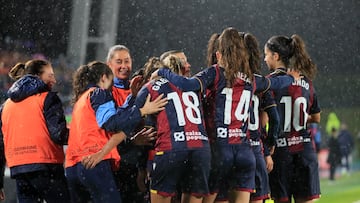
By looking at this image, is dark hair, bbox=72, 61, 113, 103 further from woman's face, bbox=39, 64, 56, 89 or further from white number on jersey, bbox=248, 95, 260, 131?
white number on jersey, bbox=248, 95, 260, 131

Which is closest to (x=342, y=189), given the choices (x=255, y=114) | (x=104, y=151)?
(x=255, y=114)

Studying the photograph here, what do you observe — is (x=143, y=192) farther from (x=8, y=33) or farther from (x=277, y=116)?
(x=8, y=33)

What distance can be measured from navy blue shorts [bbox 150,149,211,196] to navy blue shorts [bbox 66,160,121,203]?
322 millimetres

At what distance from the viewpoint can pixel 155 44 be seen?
17.2 m

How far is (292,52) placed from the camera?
7.18 m

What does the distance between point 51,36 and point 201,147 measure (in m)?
14.2

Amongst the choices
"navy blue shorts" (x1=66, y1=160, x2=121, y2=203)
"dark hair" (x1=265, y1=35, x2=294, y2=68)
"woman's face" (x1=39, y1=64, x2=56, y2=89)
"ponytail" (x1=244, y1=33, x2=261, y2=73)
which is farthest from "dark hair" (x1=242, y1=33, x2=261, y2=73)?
"woman's face" (x1=39, y1=64, x2=56, y2=89)

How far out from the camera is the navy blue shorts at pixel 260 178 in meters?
6.69

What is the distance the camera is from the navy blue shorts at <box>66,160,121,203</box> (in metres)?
6.27

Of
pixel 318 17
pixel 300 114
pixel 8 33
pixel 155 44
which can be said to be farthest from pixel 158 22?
pixel 300 114

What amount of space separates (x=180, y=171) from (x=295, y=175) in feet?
4.74

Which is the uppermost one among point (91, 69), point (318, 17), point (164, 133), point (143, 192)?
point (318, 17)

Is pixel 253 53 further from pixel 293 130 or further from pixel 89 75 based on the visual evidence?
pixel 89 75

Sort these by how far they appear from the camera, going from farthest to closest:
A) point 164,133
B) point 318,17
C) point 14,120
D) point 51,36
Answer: point 51,36
point 318,17
point 14,120
point 164,133
